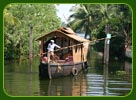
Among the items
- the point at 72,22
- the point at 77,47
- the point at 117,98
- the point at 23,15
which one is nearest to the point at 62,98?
the point at 117,98

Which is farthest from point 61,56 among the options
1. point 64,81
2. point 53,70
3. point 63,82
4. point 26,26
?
point 26,26

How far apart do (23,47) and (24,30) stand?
54 centimetres

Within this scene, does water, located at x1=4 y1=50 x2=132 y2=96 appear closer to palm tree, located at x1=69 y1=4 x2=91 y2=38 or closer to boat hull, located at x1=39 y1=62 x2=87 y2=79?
boat hull, located at x1=39 y1=62 x2=87 y2=79

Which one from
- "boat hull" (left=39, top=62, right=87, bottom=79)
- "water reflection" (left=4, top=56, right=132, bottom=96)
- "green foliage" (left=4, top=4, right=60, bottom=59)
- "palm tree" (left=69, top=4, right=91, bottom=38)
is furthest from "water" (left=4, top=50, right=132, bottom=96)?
"palm tree" (left=69, top=4, right=91, bottom=38)

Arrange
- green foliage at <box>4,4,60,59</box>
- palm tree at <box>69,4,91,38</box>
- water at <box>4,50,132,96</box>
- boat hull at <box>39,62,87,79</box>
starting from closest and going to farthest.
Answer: water at <box>4,50,132,96</box>, boat hull at <box>39,62,87,79</box>, green foliage at <box>4,4,60,59</box>, palm tree at <box>69,4,91,38</box>

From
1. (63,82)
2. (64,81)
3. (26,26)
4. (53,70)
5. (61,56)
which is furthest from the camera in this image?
(26,26)

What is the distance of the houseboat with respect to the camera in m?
9.00

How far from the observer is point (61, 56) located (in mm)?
9992

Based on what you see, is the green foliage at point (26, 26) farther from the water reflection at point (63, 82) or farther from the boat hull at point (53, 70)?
the boat hull at point (53, 70)

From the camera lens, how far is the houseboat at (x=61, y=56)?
9000mm

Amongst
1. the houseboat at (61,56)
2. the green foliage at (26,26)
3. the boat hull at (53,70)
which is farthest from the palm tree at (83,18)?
the boat hull at (53,70)

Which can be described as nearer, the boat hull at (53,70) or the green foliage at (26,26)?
the boat hull at (53,70)

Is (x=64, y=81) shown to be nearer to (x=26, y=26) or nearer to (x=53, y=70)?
(x=53, y=70)

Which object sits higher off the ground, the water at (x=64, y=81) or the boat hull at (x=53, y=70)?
the boat hull at (x=53, y=70)
